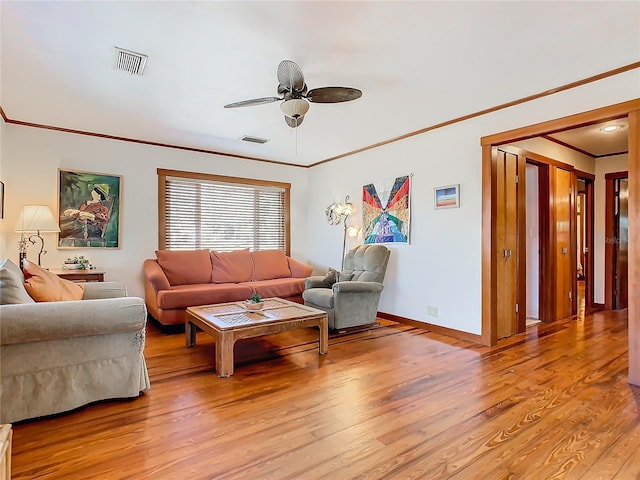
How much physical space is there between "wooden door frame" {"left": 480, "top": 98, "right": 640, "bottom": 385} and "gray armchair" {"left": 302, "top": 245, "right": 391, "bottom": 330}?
3.97 ft

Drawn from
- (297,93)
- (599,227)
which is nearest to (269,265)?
(297,93)

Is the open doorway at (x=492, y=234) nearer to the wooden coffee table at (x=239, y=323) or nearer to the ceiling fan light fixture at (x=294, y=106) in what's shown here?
the wooden coffee table at (x=239, y=323)

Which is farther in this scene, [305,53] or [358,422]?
[305,53]

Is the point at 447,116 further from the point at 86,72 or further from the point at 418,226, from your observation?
the point at 86,72

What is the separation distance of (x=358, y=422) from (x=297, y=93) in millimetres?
2292

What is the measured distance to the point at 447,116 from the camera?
3.85 m

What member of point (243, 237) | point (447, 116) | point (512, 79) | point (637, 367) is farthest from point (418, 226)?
point (243, 237)

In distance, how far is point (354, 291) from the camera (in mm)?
4113

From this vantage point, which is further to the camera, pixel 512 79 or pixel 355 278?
pixel 355 278

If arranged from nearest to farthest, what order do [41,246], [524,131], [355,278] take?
[524,131] < [41,246] < [355,278]

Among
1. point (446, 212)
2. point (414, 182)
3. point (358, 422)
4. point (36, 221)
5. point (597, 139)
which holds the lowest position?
point (358, 422)

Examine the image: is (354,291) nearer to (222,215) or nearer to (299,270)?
(299,270)

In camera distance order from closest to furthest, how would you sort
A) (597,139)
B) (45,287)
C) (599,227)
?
(45,287), (597,139), (599,227)

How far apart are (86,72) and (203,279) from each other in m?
2.84
